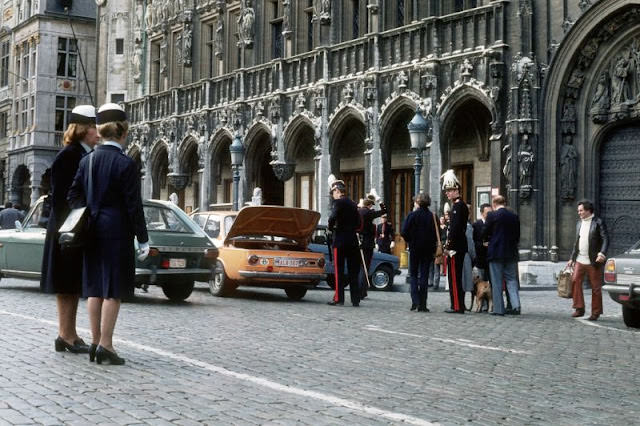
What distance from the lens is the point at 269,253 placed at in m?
16.0

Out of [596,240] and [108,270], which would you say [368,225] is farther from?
[108,270]

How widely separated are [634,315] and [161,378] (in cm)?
794

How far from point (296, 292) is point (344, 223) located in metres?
2.48

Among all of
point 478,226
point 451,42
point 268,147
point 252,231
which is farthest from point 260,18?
point 478,226

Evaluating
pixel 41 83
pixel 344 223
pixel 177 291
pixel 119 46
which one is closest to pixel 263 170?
pixel 119 46

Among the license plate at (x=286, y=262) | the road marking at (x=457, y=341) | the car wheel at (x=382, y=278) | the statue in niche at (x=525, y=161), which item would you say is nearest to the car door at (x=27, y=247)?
the license plate at (x=286, y=262)

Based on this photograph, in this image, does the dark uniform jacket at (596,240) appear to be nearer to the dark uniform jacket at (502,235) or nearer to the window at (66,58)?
the dark uniform jacket at (502,235)

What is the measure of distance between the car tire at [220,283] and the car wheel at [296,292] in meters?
1.14

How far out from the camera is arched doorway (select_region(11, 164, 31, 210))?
2160 inches

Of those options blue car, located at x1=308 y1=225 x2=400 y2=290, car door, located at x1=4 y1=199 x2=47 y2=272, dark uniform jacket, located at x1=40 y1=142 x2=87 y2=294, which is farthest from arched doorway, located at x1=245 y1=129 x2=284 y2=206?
dark uniform jacket, located at x1=40 y1=142 x2=87 y2=294

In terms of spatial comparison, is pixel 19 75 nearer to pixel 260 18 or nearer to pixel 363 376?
pixel 260 18

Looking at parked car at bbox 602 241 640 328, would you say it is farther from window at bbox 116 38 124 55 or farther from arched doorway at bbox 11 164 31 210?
arched doorway at bbox 11 164 31 210

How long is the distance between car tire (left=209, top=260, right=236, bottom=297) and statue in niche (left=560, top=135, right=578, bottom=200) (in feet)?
28.4

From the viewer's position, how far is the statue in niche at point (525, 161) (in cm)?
2128
